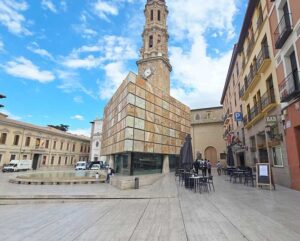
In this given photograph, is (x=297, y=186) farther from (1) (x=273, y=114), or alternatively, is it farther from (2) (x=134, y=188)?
(2) (x=134, y=188)

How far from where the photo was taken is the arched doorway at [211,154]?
121 ft

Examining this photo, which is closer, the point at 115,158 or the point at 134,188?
the point at 134,188

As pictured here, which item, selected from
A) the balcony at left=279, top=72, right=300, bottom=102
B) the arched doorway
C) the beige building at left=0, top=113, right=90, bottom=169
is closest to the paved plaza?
the balcony at left=279, top=72, right=300, bottom=102

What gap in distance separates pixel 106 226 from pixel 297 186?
1006cm

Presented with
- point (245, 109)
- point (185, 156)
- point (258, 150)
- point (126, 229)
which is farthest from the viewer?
point (245, 109)

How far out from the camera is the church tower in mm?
36875

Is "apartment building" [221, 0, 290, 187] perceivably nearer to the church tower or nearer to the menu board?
the menu board

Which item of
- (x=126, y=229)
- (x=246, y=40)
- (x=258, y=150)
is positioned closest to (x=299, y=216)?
(x=126, y=229)

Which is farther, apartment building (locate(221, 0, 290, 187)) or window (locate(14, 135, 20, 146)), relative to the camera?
window (locate(14, 135, 20, 146))

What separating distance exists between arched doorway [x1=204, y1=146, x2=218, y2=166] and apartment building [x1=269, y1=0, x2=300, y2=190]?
90.0ft

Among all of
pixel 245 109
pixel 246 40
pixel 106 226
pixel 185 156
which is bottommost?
pixel 106 226

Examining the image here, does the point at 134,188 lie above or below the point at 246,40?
below

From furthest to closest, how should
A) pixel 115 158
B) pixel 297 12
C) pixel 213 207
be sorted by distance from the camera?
pixel 115 158
pixel 297 12
pixel 213 207

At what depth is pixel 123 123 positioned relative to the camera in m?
21.3
